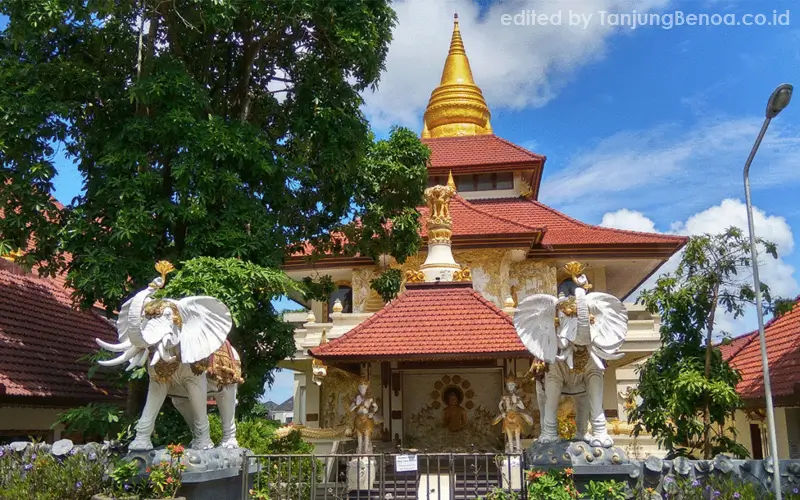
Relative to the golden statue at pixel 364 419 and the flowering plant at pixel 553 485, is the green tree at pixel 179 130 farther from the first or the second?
the flowering plant at pixel 553 485

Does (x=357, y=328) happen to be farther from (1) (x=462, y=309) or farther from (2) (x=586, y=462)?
(2) (x=586, y=462)

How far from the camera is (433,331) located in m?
12.4

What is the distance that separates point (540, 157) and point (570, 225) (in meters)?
2.14

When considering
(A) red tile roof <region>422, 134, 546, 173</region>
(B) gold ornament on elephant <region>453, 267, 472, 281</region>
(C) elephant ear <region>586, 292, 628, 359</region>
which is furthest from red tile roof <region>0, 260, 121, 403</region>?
(A) red tile roof <region>422, 134, 546, 173</region>

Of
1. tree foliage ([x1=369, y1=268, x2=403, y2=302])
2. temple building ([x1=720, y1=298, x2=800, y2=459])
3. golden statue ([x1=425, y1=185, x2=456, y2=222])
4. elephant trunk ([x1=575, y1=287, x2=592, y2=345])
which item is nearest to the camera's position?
elephant trunk ([x1=575, y1=287, x2=592, y2=345])

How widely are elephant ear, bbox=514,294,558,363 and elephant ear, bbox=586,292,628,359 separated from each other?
15.6 inches

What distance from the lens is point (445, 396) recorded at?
13875 mm

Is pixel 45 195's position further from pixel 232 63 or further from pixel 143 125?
pixel 232 63

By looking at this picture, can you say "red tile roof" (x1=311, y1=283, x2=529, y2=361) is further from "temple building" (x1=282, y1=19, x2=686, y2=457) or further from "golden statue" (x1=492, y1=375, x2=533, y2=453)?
"golden statue" (x1=492, y1=375, x2=533, y2=453)

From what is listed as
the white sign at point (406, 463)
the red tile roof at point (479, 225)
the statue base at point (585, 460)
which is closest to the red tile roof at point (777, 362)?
the statue base at point (585, 460)

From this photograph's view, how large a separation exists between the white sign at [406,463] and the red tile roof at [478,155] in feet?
41.3

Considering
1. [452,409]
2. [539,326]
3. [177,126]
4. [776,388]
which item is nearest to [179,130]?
[177,126]

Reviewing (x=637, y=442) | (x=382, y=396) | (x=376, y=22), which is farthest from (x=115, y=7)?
(x=637, y=442)

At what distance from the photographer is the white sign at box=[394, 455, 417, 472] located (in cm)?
765
